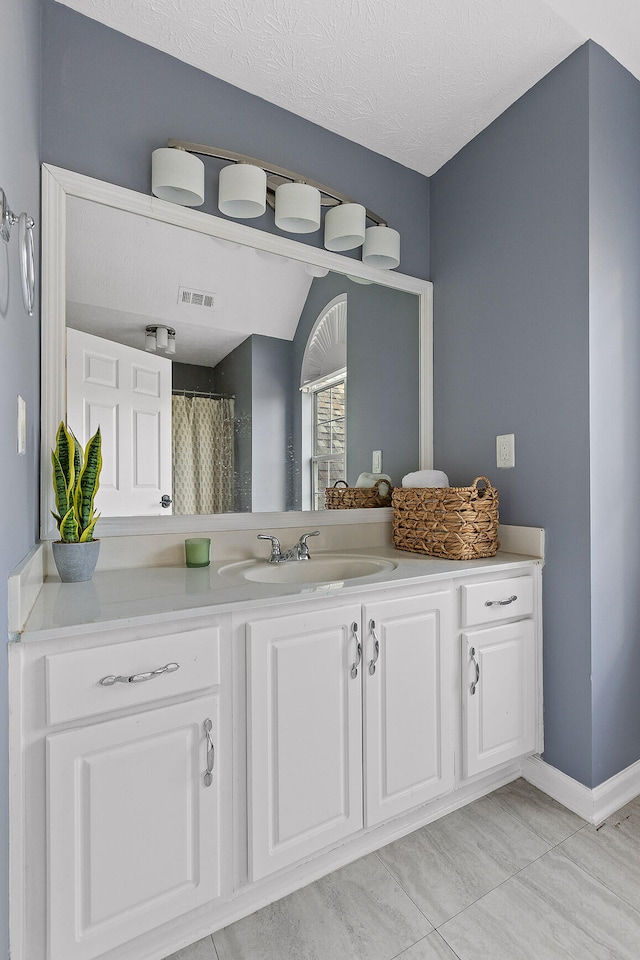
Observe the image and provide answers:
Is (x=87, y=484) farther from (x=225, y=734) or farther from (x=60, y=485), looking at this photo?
(x=225, y=734)

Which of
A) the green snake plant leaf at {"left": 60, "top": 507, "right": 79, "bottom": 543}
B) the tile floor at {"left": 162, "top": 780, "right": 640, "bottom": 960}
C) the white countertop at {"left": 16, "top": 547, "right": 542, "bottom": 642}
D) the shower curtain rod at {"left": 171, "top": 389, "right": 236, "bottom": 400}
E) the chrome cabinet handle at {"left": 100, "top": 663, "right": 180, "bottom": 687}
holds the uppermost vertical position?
the shower curtain rod at {"left": 171, "top": 389, "right": 236, "bottom": 400}

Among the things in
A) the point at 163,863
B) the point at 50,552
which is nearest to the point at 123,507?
the point at 50,552

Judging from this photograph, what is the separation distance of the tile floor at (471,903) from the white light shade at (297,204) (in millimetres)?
2027

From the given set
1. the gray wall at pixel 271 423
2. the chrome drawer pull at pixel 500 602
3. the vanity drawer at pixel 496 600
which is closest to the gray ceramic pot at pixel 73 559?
the gray wall at pixel 271 423

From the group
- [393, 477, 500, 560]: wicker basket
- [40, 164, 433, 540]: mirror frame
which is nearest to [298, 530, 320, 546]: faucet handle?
[40, 164, 433, 540]: mirror frame

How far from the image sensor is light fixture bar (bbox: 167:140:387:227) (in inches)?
62.6

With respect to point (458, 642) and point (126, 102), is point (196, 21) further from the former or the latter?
point (458, 642)

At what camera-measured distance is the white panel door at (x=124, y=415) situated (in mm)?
1478

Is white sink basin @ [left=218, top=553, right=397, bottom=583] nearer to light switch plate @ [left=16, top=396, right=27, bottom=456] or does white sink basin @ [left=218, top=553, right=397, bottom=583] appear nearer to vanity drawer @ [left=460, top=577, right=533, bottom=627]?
vanity drawer @ [left=460, top=577, right=533, bottom=627]

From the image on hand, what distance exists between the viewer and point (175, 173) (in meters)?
1.52

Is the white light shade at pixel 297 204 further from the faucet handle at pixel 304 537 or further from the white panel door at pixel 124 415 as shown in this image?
the faucet handle at pixel 304 537

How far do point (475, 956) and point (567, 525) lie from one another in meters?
1.16

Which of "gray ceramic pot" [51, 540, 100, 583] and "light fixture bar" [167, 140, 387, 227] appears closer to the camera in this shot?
"gray ceramic pot" [51, 540, 100, 583]

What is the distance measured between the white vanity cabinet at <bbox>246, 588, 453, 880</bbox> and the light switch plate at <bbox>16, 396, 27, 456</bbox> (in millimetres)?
627
